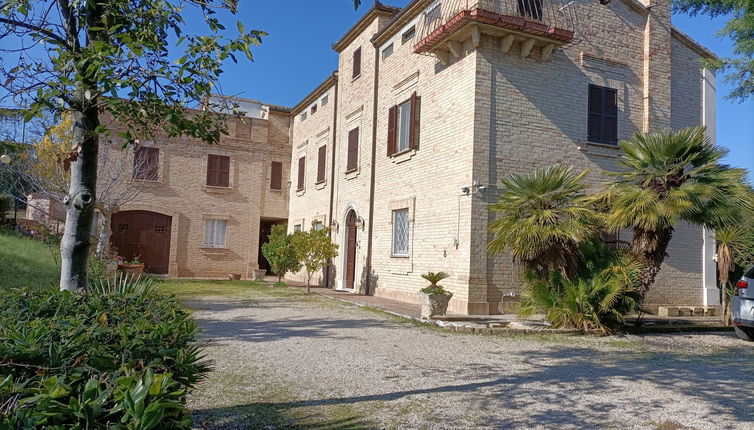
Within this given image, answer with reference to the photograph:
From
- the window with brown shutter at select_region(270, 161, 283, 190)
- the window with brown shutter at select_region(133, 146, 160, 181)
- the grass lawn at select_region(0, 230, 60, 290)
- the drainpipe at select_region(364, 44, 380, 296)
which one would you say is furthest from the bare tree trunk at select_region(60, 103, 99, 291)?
the window with brown shutter at select_region(270, 161, 283, 190)

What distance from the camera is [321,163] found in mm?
20969

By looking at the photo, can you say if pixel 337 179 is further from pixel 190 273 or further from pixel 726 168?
pixel 726 168

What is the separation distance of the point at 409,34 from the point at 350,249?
6.94 meters

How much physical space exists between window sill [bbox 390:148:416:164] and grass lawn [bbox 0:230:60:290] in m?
8.23

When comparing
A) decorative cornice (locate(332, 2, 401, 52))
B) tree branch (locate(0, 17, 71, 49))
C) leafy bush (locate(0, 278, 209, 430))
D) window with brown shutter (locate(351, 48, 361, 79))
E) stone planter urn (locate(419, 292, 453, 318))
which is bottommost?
stone planter urn (locate(419, 292, 453, 318))

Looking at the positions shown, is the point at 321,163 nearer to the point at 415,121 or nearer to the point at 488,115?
the point at 415,121

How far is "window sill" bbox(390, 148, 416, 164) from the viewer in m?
14.2

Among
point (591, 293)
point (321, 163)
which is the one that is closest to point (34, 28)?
point (591, 293)

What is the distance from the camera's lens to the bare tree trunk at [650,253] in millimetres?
9586

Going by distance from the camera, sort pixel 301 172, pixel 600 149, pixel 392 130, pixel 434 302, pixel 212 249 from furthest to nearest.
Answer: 1. pixel 212 249
2. pixel 301 172
3. pixel 392 130
4. pixel 600 149
5. pixel 434 302

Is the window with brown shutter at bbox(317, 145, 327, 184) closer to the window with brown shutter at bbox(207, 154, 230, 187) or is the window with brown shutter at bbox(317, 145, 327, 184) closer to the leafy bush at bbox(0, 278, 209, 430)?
the window with brown shutter at bbox(207, 154, 230, 187)

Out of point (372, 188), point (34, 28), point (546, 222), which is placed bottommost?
point (546, 222)

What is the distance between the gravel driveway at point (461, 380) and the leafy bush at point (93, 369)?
1.53 m

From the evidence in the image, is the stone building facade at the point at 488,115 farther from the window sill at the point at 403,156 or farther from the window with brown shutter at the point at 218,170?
the window with brown shutter at the point at 218,170
